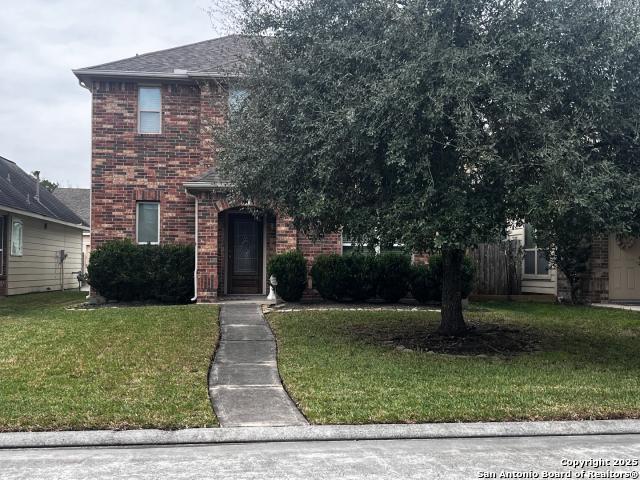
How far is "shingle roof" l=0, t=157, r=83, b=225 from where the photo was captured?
2064 centimetres

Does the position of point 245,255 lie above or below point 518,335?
above

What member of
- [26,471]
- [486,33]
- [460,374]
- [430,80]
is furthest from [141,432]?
[486,33]

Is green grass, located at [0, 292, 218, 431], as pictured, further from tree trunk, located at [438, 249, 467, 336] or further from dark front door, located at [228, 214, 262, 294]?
tree trunk, located at [438, 249, 467, 336]

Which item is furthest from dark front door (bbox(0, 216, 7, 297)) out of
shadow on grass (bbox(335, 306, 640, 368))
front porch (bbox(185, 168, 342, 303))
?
shadow on grass (bbox(335, 306, 640, 368))

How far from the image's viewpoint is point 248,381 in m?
7.75

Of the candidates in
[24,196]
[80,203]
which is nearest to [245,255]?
[24,196]

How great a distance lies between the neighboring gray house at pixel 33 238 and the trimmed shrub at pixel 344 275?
10.4 meters

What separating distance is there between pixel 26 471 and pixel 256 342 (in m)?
5.64

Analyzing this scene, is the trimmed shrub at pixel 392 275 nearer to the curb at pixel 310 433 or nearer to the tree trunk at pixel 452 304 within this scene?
the tree trunk at pixel 452 304

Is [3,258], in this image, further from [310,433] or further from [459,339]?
[310,433]

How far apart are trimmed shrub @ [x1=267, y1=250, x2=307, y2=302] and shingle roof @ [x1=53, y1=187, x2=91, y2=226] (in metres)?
19.8

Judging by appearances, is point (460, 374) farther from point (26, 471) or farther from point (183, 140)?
point (183, 140)

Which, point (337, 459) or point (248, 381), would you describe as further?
point (248, 381)

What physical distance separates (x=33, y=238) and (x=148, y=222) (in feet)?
28.0
